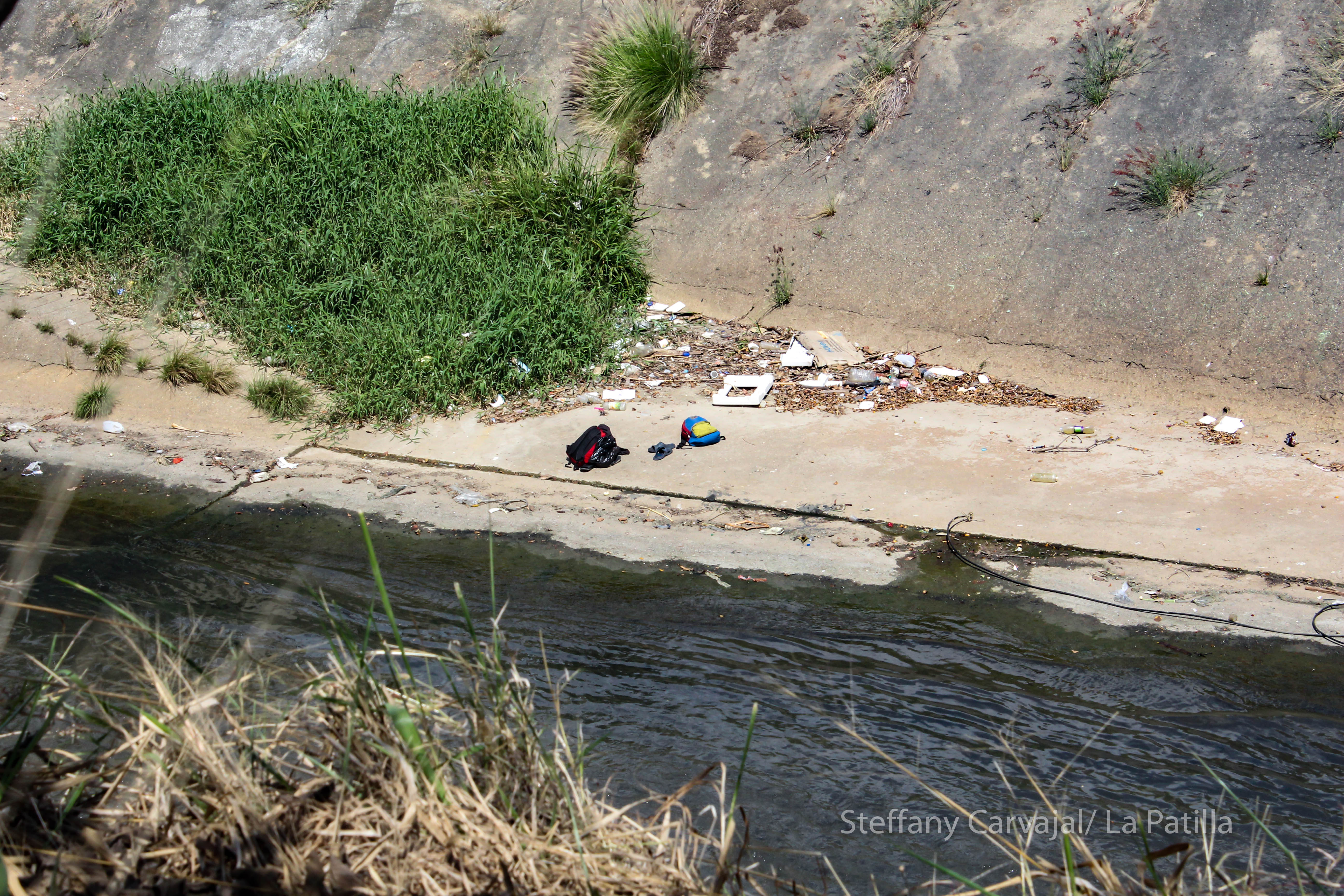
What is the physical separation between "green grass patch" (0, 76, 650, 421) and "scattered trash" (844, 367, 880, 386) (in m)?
1.72

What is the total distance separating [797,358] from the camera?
6.96 m

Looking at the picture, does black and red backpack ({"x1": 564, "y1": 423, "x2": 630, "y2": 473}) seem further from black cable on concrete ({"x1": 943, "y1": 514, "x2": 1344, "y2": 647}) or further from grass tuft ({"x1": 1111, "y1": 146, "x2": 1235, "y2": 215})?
grass tuft ({"x1": 1111, "y1": 146, "x2": 1235, "y2": 215})

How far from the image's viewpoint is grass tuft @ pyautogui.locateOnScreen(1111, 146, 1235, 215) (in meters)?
6.52

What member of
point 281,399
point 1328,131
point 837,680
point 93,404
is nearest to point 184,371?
point 93,404

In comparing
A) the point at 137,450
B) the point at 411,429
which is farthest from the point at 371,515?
the point at 137,450

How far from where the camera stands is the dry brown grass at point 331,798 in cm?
186

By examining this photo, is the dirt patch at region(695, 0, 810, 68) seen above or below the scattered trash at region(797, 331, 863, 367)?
above

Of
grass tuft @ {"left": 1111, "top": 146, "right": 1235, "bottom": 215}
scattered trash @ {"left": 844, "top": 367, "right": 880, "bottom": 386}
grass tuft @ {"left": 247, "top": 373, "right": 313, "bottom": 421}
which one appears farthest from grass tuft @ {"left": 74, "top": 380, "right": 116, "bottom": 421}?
grass tuft @ {"left": 1111, "top": 146, "right": 1235, "bottom": 215}

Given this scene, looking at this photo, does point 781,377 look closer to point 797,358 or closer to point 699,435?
point 797,358

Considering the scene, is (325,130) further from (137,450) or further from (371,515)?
(371,515)

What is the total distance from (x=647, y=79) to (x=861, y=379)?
4035 millimetres

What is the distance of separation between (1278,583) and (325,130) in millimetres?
7980

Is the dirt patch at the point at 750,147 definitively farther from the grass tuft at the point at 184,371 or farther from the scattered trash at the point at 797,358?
the grass tuft at the point at 184,371

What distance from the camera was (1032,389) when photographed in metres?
6.40
